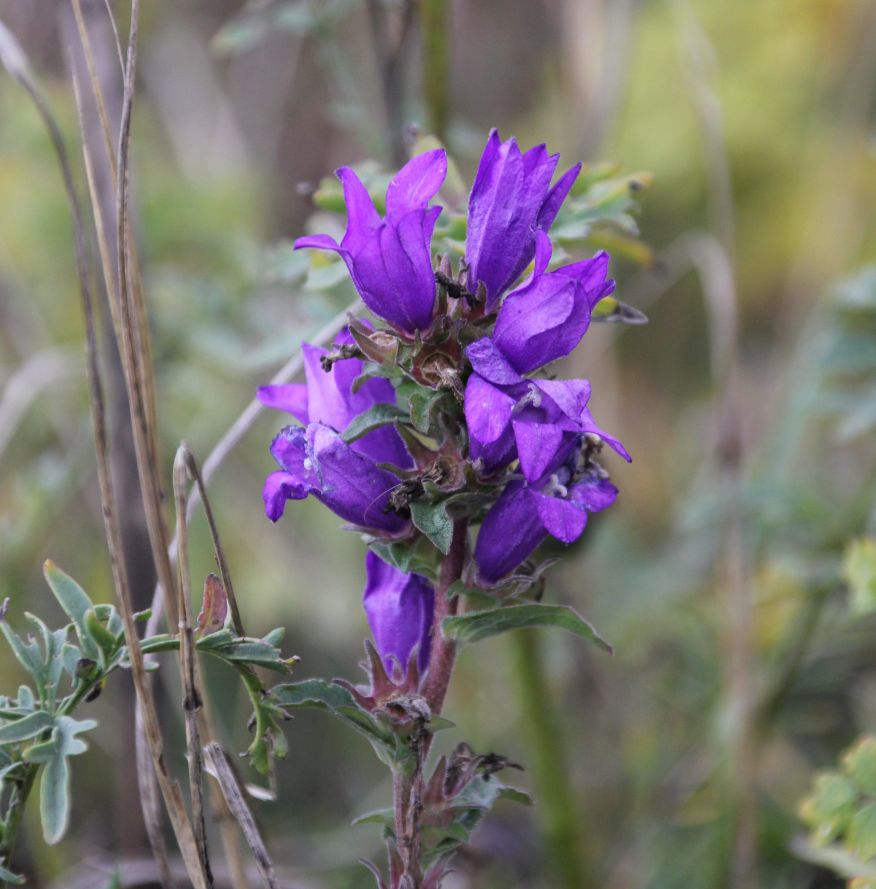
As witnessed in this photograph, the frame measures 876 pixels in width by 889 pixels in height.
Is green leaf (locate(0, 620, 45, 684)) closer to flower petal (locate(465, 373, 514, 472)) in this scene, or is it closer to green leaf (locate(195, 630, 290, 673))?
green leaf (locate(195, 630, 290, 673))

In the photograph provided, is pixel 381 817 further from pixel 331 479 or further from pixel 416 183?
pixel 416 183

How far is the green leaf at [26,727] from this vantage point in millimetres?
841

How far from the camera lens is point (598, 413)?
2.67m

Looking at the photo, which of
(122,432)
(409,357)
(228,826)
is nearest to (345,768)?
(122,432)

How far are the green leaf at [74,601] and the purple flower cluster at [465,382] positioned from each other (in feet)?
0.61

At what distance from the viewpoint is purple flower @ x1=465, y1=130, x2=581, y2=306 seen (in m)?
0.91

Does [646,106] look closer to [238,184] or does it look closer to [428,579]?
[238,184]

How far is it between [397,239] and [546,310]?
138 millimetres

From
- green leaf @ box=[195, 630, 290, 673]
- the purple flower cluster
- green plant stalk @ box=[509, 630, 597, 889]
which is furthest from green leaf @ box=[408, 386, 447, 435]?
green plant stalk @ box=[509, 630, 597, 889]

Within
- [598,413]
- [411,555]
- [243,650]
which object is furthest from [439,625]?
[598,413]

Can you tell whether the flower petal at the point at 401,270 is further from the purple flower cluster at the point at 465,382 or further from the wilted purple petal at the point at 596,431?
the wilted purple petal at the point at 596,431

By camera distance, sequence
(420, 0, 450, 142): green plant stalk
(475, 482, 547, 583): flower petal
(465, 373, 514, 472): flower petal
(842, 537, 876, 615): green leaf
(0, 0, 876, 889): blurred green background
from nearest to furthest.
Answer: (465, 373, 514, 472): flower petal → (475, 482, 547, 583): flower petal → (842, 537, 876, 615): green leaf → (420, 0, 450, 142): green plant stalk → (0, 0, 876, 889): blurred green background

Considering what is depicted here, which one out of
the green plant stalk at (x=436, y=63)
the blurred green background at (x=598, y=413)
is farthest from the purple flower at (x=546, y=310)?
the green plant stalk at (x=436, y=63)

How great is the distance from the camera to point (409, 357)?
0.89 m
